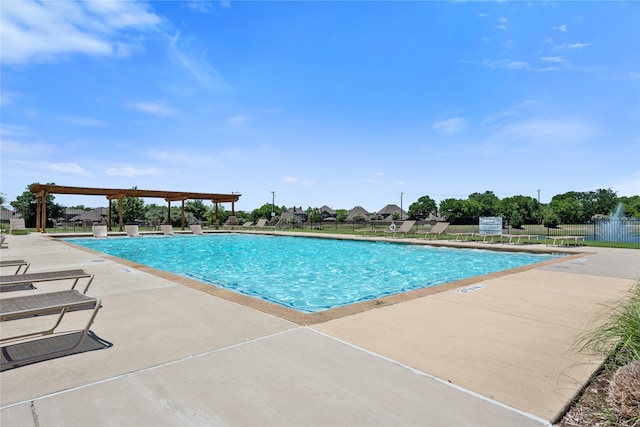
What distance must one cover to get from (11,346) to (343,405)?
9.80 feet

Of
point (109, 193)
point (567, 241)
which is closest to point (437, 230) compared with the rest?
point (567, 241)

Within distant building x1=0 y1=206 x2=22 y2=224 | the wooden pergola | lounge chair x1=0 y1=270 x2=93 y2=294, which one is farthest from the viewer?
distant building x1=0 y1=206 x2=22 y2=224

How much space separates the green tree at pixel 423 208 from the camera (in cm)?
8119

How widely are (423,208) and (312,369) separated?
83.0 metres

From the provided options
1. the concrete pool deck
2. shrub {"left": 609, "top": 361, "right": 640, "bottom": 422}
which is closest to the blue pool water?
the concrete pool deck

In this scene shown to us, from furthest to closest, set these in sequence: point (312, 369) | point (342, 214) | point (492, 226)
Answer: point (342, 214) → point (492, 226) → point (312, 369)

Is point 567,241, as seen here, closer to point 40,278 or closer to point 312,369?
point 312,369

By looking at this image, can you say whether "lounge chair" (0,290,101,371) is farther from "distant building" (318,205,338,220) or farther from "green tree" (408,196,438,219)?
"distant building" (318,205,338,220)

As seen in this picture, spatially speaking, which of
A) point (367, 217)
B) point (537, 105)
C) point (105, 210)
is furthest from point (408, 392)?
point (367, 217)

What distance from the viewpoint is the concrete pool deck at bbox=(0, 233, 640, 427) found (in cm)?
186

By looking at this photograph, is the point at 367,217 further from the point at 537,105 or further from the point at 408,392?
the point at 408,392

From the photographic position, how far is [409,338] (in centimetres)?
307

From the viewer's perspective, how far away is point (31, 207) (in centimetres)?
3180

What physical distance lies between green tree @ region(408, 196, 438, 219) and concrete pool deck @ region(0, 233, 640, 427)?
8005 cm
